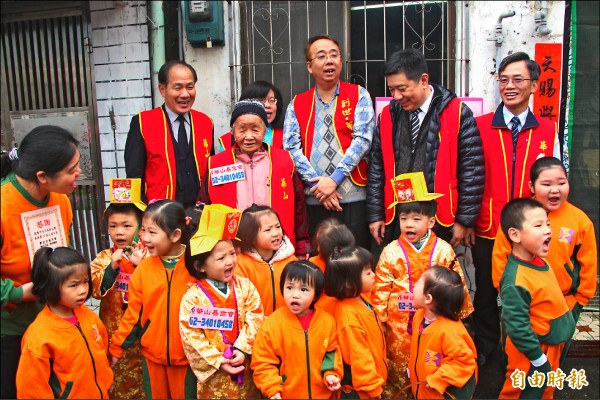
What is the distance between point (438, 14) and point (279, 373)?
3536 mm

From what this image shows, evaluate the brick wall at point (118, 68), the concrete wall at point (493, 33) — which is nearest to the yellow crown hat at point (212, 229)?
the brick wall at point (118, 68)

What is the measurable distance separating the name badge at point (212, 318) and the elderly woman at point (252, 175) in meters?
0.91

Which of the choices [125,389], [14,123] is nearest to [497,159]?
[125,389]

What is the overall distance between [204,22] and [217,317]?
3020mm

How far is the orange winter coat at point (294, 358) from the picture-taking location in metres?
2.68

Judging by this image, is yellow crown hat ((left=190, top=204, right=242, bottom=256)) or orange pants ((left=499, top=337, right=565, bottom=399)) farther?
orange pants ((left=499, top=337, right=565, bottom=399))

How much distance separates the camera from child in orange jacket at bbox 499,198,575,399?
2.81m

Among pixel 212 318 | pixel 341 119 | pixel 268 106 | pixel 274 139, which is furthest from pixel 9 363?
pixel 341 119

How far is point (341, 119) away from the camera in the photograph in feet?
12.5

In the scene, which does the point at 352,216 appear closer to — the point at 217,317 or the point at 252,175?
the point at 252,175

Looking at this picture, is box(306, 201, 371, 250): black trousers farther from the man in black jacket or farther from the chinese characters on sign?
the chinese characters on sign

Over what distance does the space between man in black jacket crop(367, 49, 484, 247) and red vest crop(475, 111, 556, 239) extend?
11 cm

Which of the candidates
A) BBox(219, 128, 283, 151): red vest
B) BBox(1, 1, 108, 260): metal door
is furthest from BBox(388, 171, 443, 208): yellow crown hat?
BBox(1, 1, 108, 260): metal door

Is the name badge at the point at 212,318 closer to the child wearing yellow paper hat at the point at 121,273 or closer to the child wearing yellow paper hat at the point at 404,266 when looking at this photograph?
the child wearing yellow paper hat at the point at 121,273
